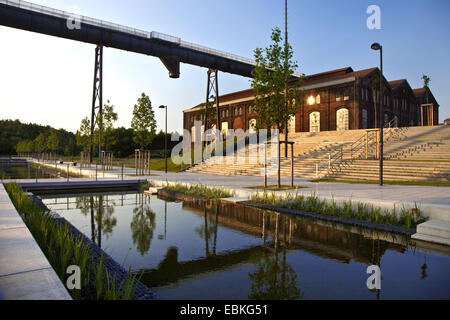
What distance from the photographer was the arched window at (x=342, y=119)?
35562 mm

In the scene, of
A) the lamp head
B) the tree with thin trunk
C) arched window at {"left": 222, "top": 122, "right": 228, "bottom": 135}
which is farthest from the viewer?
arched window at {"left": 222, "top": 122, "right": 228, "bottom": 135}

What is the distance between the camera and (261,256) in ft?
18.7

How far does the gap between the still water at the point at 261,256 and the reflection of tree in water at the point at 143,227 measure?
0.08 feet

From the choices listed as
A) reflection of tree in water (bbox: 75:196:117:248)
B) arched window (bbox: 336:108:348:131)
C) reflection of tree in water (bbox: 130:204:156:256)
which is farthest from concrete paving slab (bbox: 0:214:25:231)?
arched window (bbox: 336:108:348:131)

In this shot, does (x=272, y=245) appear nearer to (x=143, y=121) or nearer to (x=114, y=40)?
(x=143, y=121)

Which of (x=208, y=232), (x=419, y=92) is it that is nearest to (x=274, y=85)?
(x=208, y=232)

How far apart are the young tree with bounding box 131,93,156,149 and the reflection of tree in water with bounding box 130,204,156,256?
14.8 metres

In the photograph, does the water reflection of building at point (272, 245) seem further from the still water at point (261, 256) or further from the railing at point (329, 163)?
the railing at point (329, 163)

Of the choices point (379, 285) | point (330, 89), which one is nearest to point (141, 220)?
point (379, 285)

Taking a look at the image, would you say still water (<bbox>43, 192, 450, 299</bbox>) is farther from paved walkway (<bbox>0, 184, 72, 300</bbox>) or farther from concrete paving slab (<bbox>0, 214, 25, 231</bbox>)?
concrete paving slab (<bbox>0, 214, 25, 231</bbox>)

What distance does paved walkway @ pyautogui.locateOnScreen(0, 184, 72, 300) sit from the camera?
10.2 feet

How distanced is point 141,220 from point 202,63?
2960cm

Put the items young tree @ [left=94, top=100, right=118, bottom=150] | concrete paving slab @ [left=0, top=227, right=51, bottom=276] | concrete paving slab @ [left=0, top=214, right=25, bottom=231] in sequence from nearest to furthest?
concrete paving slab @ [left=0, top=227, right=51, bottom=276], concrete paving slab @ [left=0, top=214, right=25, bottom=231], young tree @ [left=94, top=100, right=118, bottom=150]
